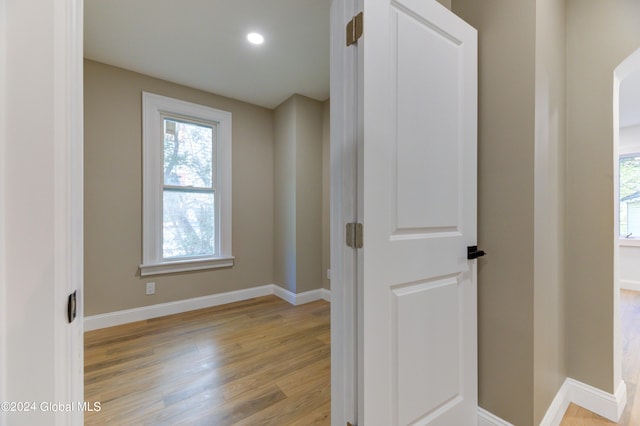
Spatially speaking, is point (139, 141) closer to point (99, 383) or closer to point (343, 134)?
point (99, 383)

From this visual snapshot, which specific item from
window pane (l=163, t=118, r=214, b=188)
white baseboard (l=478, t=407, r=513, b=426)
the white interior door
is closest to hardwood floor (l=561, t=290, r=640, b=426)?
white baseboard (l=478, t=407, r=513, b=426)

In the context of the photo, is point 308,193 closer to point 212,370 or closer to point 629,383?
point 212,370

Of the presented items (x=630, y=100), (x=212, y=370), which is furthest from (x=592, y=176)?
(x=630, y=100)

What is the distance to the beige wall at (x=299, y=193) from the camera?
3.38 meters

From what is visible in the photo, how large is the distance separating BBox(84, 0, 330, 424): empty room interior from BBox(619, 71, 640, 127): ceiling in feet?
10.3

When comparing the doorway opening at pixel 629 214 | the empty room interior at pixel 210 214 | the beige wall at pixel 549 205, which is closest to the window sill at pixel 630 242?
the doorway opening at pixel 629 214

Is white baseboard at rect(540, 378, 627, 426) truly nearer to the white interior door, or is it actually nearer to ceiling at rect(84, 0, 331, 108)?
the white interior door

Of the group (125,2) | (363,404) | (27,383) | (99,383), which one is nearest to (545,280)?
(363,404)

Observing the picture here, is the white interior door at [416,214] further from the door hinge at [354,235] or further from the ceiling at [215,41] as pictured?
the ceiling at [215,41]

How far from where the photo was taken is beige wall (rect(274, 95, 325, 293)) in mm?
3381

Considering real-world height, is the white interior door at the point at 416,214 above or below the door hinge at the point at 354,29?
below

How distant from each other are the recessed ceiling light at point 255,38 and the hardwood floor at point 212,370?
2684mm

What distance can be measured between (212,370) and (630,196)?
6303 mm

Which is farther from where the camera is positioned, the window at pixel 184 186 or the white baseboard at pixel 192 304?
the window at pixel 184 186
